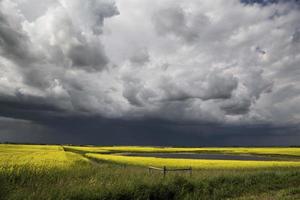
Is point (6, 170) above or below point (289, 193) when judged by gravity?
above

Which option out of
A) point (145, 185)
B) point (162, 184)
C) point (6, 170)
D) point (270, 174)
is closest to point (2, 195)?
point (6, 170)

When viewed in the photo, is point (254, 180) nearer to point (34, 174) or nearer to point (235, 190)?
point (235, 190)

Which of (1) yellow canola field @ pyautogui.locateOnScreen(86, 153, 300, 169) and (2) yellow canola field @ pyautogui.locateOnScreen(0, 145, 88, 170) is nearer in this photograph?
(2) yellow canola field @ pyautogui.locateOnScreen(0, 145, 88, 170)

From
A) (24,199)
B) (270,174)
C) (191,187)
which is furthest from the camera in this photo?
(270,174)

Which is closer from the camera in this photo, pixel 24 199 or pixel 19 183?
pixel 24 199

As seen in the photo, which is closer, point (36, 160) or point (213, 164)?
point (36, 160)

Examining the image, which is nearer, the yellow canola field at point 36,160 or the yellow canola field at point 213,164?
the yellow canola field at point 36,160

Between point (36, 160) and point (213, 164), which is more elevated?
point (36, 160)

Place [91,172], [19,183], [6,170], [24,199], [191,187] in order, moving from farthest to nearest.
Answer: [91,172] → [191,187] → [6,170] → [19,183] → [24,199]

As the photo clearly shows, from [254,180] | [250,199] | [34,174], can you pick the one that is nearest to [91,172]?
[34,174]

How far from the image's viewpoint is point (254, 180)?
17797mm

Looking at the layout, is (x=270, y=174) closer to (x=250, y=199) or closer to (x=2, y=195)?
(x=250, y=199)

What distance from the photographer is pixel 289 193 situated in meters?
13.5

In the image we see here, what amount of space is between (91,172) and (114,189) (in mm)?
4556
